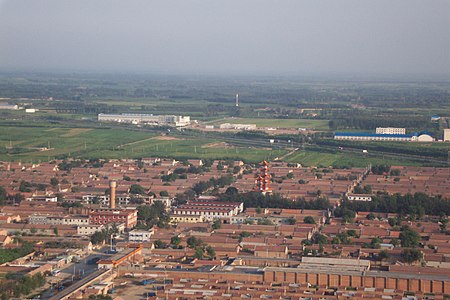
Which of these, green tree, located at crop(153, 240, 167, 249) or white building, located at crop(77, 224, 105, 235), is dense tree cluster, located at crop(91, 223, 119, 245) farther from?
green tree, located at crop(153, 240, 167, 249)

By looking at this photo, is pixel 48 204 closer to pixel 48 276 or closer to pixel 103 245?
pixel 103 245

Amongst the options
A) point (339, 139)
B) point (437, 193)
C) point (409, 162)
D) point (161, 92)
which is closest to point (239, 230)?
point (437, 193)

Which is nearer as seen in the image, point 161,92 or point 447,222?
point 447,222

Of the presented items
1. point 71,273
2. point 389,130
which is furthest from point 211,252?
point 389,130

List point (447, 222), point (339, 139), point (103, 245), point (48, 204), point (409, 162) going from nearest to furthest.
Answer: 1. point (103, 245)
2. point (447, 222)
3. point (48, 204)
4. point (409, 162)
5. point (339, 139)

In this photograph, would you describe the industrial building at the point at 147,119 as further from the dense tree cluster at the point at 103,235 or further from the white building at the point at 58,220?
the dense tree cluster at the point at 103,235

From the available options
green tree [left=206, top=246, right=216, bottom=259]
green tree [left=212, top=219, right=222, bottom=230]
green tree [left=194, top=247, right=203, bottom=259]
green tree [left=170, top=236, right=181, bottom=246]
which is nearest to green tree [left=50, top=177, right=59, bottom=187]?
green tree [left=212, top=219, right=222, bottom=230]
